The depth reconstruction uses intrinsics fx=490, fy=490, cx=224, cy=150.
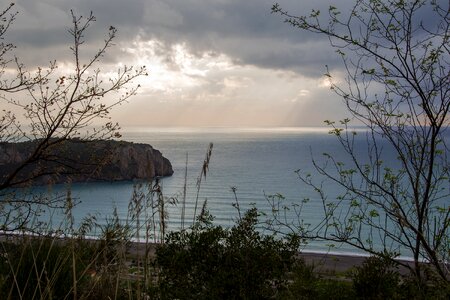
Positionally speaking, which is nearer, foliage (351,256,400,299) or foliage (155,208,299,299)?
foliage (155,208,299,299)

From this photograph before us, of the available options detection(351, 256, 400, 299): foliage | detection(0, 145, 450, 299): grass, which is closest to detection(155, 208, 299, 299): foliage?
detection(0, 145, 450, 299): grass

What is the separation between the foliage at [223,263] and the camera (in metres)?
4.43

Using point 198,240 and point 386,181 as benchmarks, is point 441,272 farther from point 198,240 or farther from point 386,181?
point 198,240

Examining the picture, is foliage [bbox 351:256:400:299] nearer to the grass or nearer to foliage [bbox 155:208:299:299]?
the grass

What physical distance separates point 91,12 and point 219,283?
518 cm

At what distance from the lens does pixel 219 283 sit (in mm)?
4422

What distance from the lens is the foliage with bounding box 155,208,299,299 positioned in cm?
443

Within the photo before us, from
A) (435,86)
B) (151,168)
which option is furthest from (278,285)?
(435,86)

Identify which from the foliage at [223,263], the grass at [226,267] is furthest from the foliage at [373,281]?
the foliage at [223,263]

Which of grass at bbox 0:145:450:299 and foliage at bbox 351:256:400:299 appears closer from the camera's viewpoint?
grass at bbox 0:145:450:299

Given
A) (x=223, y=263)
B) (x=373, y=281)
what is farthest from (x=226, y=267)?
(x=373, y=281)

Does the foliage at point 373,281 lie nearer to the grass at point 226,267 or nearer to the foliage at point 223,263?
the grass at point 226,267

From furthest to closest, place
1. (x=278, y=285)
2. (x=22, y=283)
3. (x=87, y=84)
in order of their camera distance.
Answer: (x=87, y=84), (x=22, y=283), (x=278, y=285)

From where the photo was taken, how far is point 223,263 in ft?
15.2
